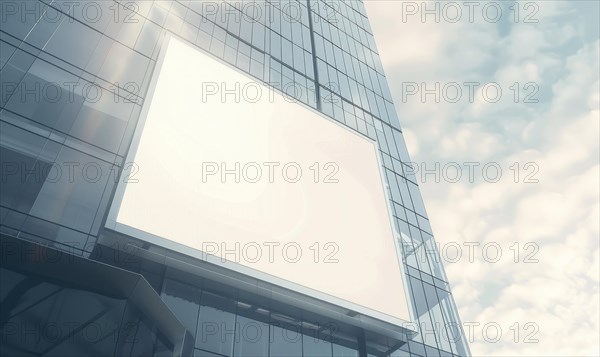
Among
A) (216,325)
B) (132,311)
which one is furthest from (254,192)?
(132,311)

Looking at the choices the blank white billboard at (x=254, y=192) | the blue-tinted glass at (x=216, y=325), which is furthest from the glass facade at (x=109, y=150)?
the blank white billboard at (x=254, y=192)

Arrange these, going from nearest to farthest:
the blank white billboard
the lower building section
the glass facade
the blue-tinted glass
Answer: the lower building section
the glass facade
the blue-tinted glass
the blank white billboard

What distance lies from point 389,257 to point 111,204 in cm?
1132

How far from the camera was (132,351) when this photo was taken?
33.5 feet

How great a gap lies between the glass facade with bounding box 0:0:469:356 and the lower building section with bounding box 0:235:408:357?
0.19ft

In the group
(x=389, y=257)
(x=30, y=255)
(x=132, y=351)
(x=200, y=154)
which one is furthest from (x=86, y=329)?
(x=389, y=257)

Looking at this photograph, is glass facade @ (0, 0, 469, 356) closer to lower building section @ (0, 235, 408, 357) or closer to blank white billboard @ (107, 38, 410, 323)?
lower building section @ (0, 235, 408, 357)

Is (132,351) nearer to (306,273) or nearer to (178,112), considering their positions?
(306,273)

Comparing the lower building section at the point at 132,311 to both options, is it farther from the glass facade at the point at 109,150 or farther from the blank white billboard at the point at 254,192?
the blank white billboard at the point at 254,192

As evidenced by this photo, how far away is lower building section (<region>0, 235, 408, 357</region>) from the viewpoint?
30.4ft

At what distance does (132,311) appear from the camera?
35.3ft

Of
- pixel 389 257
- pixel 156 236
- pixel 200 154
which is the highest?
pixel 200 154

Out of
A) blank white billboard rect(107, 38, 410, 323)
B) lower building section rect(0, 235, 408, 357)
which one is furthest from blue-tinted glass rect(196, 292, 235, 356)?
blank white billboard rect(107, 38, 410, 323)

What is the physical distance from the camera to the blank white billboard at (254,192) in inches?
498
